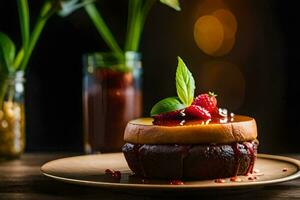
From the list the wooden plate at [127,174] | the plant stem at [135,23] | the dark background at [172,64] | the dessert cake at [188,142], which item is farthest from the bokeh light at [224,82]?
the dessert cake at [188,142]

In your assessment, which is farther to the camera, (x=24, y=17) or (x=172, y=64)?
(x=172, y=64)

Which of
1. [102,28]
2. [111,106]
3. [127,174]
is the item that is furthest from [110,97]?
[127,174]

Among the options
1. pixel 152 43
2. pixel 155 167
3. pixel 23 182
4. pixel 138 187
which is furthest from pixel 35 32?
pixel 138 187

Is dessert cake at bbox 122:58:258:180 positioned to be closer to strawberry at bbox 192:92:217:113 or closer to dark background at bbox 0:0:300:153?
strawberry at bbox 192:92:217:113

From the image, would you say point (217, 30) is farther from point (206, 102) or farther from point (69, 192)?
point (69, 192)

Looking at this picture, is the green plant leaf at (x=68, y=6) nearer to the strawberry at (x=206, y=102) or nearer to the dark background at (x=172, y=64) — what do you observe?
the dark background at (x=172, y=64)
